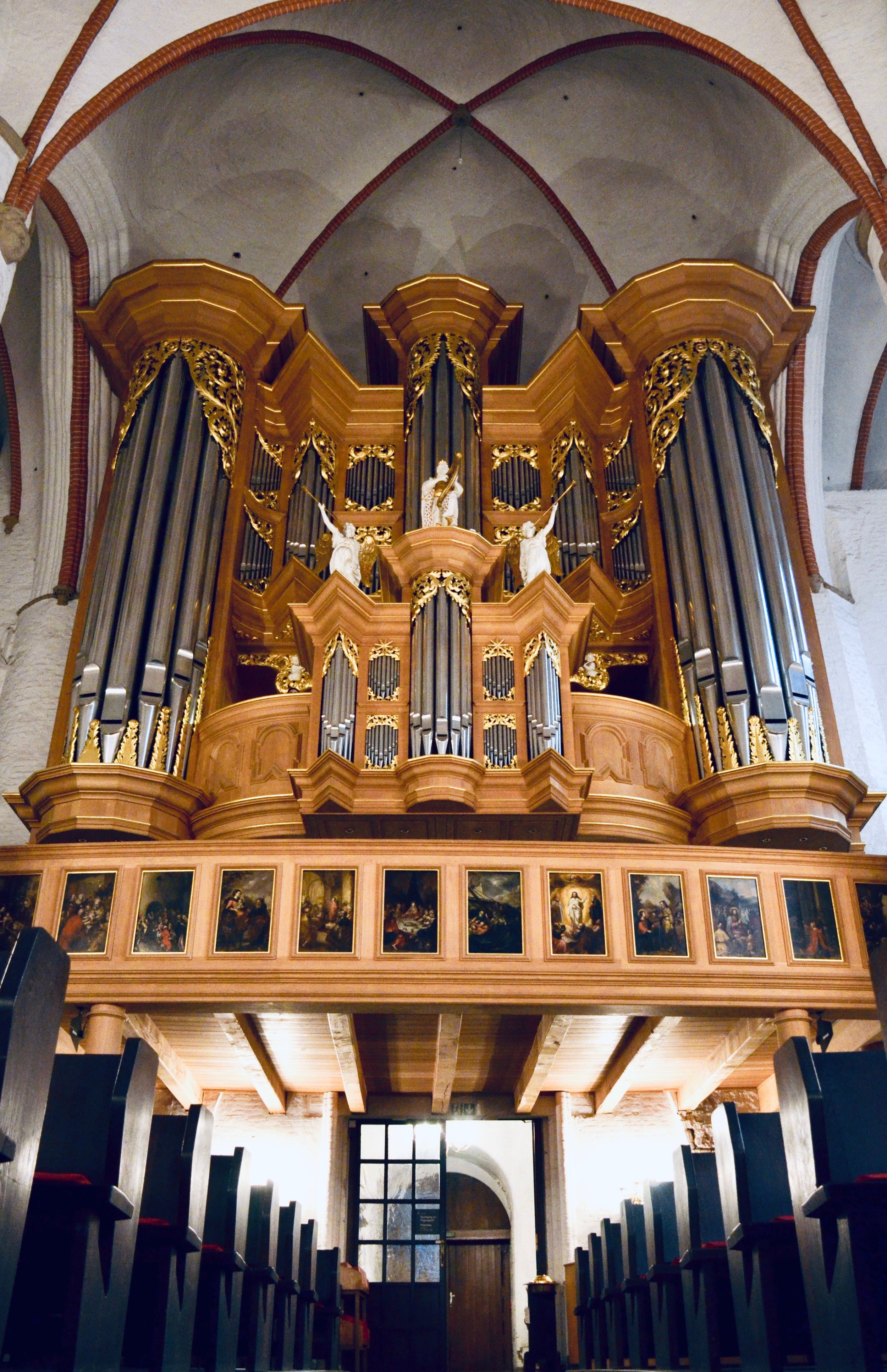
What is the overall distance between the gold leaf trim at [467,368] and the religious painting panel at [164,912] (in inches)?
Answer: 253

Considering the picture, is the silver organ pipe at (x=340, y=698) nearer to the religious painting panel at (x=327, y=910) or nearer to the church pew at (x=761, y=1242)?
the religious painting panel at (x=327, y=910)

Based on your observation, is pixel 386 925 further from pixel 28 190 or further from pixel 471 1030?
pixel 28 190

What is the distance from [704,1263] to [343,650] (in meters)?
5.92

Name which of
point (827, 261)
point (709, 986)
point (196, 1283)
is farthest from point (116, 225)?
point (196, 1283)

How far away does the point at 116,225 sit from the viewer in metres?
13.0

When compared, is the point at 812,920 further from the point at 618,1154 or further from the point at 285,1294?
the point at 285,1294

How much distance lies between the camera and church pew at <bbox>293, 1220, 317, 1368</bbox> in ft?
23.0

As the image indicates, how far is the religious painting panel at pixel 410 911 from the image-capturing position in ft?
26.5

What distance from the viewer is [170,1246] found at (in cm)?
429

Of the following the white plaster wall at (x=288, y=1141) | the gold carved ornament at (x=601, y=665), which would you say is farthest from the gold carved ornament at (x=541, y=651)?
the white plaster wall at (x=288, y=1141)

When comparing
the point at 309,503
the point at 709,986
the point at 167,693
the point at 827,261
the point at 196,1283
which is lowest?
the point at 196,1283

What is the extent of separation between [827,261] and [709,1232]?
10.8 meters

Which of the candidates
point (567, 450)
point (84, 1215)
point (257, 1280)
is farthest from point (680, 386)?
point (84, 1215)

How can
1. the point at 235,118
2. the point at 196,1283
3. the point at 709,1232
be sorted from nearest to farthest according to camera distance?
the point at 196,1283 < the point at 709,1232 < the point at 235,118
